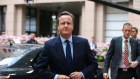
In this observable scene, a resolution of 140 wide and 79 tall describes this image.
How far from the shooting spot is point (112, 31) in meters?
34.7

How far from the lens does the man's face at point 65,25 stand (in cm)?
437

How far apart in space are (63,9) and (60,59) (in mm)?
37319

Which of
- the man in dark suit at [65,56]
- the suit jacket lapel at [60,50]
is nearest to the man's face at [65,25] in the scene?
the man in dark suit at [65,56]

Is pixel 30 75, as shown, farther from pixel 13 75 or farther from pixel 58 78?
pixel 58 78

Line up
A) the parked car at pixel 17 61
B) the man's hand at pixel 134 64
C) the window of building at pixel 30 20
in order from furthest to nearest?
the window of building at pixel 30 20 < the parked car at pixel 17 61 < the man's hand at pixel 134 64

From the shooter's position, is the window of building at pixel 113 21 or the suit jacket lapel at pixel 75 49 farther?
the window of building at pixel 113 21

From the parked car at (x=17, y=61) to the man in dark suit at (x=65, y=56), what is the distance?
3.41 metres

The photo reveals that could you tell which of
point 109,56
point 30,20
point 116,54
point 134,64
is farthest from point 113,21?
point 134,64

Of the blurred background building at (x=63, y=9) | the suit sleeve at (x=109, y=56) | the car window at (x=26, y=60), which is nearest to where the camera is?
the suit sleeve at (x=109, y=56)

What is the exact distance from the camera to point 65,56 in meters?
4.43

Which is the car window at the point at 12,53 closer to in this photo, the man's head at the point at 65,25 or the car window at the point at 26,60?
the car window at the point at 26,60

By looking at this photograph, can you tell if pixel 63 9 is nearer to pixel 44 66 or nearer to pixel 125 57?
pixel 125 57

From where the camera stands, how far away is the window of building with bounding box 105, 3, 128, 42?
34438 millimetres

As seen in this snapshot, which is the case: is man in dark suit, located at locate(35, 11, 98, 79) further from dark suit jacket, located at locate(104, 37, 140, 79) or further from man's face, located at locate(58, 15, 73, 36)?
dark suit jacket, located at locate(104, 37, 140, 79)
